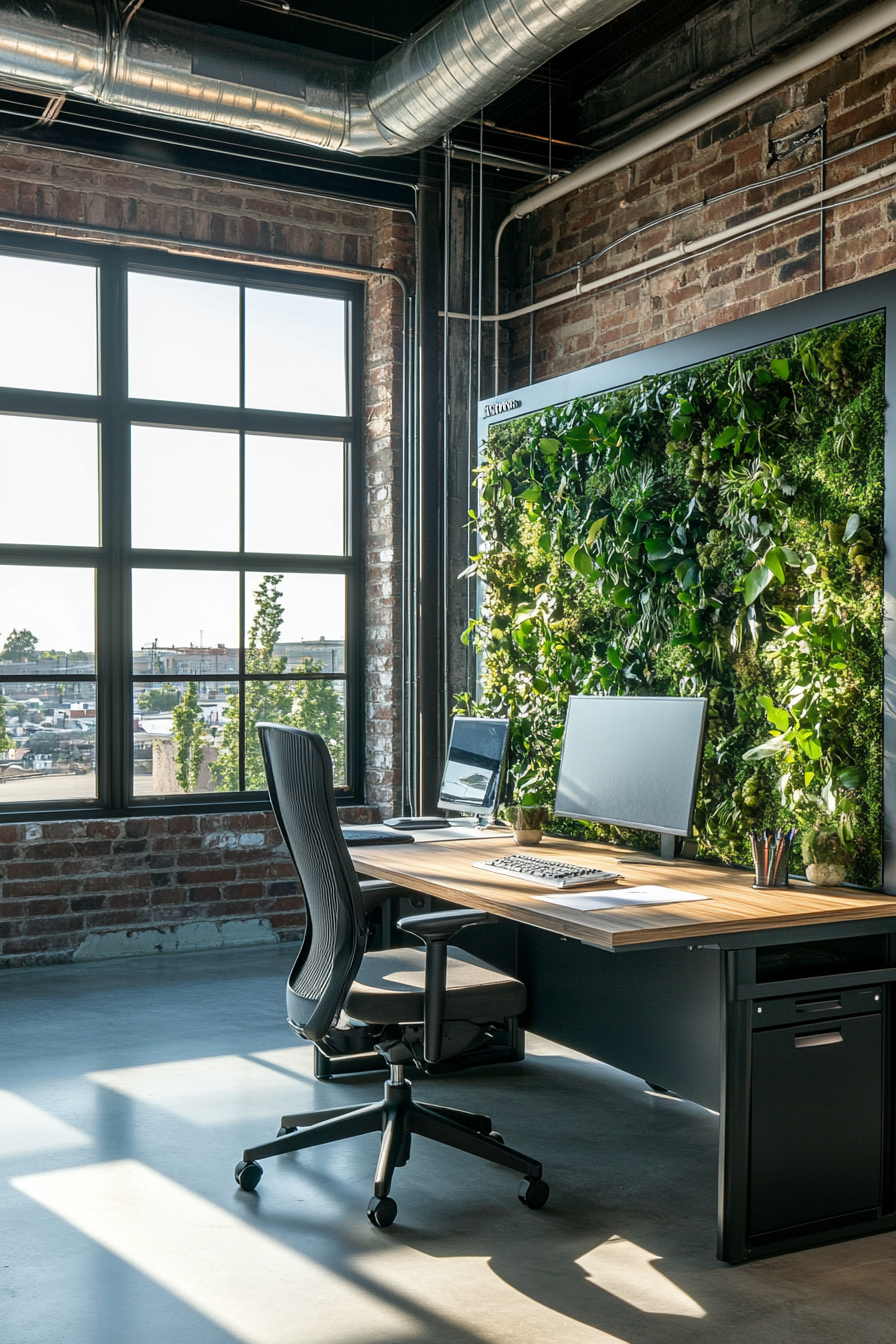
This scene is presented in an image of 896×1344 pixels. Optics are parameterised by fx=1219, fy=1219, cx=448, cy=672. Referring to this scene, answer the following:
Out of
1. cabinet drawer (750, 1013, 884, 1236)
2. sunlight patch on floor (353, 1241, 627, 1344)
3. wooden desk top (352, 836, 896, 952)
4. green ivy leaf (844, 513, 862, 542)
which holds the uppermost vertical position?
green ivy leaf (844, 513, 862, 542)

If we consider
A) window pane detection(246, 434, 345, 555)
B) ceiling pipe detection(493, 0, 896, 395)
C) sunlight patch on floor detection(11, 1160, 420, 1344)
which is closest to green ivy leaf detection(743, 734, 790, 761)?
sunlight patch on floor detection(11, 1160, 420, 1344)

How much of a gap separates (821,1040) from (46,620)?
4041 millimetres

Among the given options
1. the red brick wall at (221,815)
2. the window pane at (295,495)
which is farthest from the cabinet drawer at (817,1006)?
the window pane at (295,495)

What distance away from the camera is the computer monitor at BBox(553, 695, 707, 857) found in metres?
3.38

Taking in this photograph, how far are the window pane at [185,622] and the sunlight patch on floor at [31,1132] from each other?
2564 millimetres

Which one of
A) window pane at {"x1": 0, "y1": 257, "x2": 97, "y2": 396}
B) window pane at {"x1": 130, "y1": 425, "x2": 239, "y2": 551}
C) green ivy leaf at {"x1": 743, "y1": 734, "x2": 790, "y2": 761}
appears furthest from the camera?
window pane at {"x1": 130, "y1": 425, "x2": 239, "y2": 551}

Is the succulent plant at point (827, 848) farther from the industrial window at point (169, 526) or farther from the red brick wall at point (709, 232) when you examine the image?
the industrial window at point (169, 526)

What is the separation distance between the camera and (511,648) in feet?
15.3

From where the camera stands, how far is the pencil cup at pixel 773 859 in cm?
313

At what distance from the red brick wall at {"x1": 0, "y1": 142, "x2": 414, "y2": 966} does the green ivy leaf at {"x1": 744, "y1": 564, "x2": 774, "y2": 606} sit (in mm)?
2914

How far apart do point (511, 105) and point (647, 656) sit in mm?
2934

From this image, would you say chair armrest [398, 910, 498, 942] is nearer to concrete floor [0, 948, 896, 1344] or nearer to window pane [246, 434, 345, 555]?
concrete floor [0, 948, 896, 1344]

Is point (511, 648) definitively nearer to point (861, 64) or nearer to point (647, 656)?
point (647, 656)

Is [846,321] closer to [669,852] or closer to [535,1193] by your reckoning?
[669,852]
